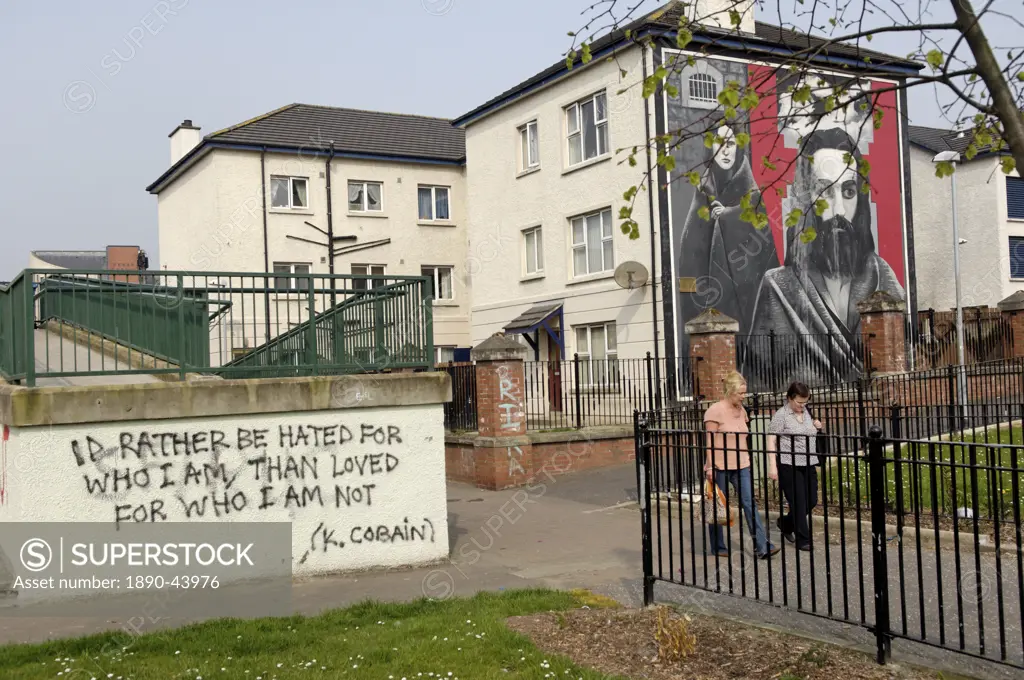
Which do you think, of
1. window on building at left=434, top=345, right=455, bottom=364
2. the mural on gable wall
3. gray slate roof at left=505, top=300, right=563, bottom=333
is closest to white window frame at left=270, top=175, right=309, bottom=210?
window on building at left=434, top=345, right=455, bottom=364

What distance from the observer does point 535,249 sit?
2578cm

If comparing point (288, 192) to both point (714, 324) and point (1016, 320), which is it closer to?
point (714, 324)

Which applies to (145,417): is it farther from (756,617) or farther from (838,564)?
(838,564)

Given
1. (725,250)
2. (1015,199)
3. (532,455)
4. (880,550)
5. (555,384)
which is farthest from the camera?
(1015,199)

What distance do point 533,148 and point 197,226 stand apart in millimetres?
12943

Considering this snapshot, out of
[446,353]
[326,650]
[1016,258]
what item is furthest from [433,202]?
[326,650]

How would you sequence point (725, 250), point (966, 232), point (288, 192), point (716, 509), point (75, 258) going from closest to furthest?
point (716, 509) < point (725, 250) < point (288, 192) < point (966, 232) < point (75, 258)

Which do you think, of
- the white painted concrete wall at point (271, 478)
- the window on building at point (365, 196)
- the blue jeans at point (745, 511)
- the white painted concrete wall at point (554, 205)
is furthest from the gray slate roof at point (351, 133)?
the blue jeans at point (745, 511)

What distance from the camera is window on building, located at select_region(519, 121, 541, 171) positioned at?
25391 millimetres

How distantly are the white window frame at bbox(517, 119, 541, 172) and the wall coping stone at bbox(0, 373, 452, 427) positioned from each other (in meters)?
16.3

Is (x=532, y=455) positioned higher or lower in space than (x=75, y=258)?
lower

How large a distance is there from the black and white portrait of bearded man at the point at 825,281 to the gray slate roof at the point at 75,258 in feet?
132

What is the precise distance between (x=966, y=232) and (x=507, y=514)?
26930mm

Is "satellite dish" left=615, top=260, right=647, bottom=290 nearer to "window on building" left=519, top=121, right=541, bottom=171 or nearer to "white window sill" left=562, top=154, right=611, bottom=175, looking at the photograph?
"white window sill" left=562, top=154, right=611, bottom=175
